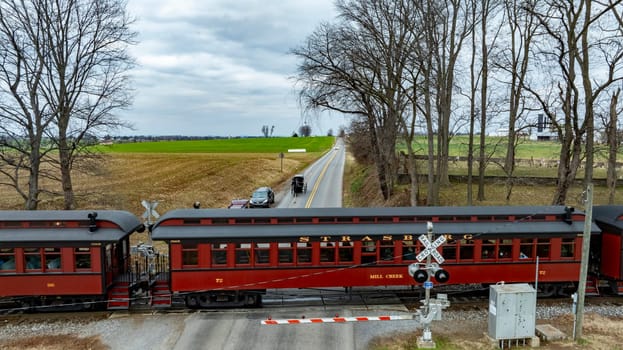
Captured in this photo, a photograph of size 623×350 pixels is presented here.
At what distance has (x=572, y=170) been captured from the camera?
20000mm

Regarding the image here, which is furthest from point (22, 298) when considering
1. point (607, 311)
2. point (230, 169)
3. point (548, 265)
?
point (230, 169)

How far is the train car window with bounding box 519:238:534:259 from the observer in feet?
48.2

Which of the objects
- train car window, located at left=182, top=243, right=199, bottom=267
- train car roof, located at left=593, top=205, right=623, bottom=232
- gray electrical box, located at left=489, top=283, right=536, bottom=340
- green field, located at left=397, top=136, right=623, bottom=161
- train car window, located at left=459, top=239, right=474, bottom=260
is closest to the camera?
gray electrical box, located at left=489, top=283, right=536, bottom=340

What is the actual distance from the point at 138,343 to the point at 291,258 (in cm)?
516

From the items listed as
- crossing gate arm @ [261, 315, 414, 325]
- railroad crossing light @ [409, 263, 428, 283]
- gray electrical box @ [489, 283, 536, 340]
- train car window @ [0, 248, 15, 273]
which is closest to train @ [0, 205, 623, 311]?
train car window @ [0, 248, 15, 273]

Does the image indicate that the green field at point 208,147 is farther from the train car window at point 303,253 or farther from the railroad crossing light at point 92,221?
the train car window at point 303,253

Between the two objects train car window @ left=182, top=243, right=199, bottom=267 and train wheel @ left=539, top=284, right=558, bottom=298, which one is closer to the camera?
train car window @ left=182, top=243, right=199, bottom=267

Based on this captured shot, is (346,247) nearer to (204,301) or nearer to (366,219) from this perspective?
(366,219)

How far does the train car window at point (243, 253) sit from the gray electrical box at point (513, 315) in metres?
7.63

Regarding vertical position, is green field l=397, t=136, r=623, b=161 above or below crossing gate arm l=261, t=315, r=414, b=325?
above

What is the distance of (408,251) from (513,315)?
3.79 meters

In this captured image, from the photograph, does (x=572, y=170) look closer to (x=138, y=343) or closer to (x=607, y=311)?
(x=607, y=311)

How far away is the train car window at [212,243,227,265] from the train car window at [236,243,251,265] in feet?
1.40

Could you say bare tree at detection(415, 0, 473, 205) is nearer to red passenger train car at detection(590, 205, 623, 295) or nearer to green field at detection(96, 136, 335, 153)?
red passenger train car at detection(590, 205, 623, 295)
